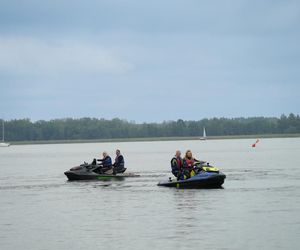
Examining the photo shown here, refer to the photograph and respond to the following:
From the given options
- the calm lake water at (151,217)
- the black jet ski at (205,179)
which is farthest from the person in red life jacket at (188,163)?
the calm lake water at (151,217)

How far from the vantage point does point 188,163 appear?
1582 inches

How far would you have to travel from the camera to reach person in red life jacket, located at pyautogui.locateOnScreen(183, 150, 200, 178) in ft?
131

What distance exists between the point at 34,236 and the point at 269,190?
1740cm

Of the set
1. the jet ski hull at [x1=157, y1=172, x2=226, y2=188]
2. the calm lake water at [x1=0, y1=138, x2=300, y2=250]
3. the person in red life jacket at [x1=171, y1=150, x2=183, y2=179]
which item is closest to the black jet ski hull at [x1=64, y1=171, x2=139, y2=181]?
the calm lake water at [x1=0, y1=138, x2=300, y2=250]

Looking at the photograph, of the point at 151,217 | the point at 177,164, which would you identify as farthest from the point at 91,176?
the point at 151,217

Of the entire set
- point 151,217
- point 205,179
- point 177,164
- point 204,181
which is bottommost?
point 151,217

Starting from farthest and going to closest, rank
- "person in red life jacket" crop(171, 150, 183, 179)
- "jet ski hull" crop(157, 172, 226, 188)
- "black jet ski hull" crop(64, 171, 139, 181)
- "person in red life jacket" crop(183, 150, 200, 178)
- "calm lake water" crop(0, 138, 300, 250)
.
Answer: "black jet ski hull" crop(64, 171, 139, 181) → "person in red life jacket" crop(171, 150, 183, 179) → "jet ski hull" crop(157, 172, 226, 188) → "person in red life jacket" crop(183, 150, 200, 178) → "calm lake water" crop(0, 138, 300, 250)

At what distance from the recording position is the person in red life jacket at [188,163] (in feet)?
131

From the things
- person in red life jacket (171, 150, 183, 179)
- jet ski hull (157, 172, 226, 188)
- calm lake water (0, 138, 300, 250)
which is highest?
person in red life jacket (171, 150, 183, 179)

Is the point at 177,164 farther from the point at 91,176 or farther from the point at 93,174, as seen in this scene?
the point at 91,176

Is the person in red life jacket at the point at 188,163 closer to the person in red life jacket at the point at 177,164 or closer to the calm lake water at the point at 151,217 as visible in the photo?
the person in red life jacket at the point at 177,164

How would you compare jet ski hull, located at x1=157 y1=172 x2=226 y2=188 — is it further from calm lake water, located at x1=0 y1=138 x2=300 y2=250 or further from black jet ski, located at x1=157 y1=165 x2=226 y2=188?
calm lake water, located at x1=0 y1=138 x2=300 y2=250

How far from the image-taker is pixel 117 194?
4125 centimetres

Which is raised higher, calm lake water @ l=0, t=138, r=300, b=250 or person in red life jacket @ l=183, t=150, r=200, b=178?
person in red life jacket @ l=183, t=150, r=200, b=178
